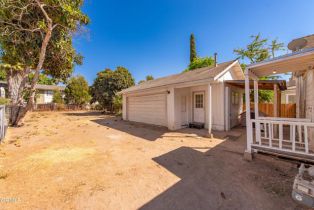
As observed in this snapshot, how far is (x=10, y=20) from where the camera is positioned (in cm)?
788

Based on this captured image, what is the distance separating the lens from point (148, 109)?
1092 centimetres

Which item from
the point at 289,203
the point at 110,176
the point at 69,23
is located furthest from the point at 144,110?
the point at 289,203

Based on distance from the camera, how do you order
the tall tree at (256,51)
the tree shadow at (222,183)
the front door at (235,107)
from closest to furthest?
the tree shadow at (222,183)
the front door at (235,107)
the tall tree at (256,51)

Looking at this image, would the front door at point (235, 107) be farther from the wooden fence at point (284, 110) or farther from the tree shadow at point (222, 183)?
the tree shadow at point (222, 183)

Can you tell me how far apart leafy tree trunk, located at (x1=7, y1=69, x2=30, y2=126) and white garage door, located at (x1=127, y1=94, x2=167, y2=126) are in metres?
7.67

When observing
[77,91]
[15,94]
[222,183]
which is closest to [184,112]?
[222,183]

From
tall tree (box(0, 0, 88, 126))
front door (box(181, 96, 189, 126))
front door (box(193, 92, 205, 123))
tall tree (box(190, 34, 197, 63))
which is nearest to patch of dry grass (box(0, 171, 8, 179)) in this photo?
tall tree (box(0, 0, 88, 126))

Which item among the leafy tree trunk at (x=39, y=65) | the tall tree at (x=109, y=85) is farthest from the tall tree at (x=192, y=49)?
the leafy tree trunk at (x=39, y=65)

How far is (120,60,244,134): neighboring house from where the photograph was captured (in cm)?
791

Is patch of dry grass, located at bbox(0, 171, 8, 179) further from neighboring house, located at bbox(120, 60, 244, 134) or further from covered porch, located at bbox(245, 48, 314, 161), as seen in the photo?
neighboring house, located at bbox(120, 60, 244, 134)

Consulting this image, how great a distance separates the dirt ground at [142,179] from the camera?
2.41 m

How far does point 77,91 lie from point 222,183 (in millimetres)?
29290

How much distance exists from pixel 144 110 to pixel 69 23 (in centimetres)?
735

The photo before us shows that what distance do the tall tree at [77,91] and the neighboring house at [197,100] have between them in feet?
68.9
